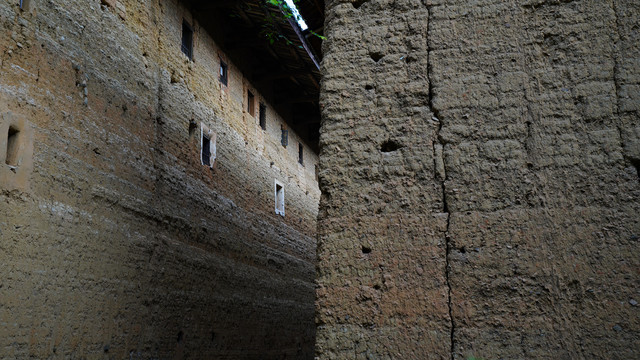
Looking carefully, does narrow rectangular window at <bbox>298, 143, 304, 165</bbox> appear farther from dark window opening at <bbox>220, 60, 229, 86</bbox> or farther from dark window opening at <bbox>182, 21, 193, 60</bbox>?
dark window opening at <bbox>182, 21, 193, 60</bbox>

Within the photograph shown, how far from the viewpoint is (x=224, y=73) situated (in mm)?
12750

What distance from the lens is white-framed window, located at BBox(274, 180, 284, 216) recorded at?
15.2m

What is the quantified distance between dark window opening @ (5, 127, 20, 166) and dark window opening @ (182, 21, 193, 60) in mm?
4988

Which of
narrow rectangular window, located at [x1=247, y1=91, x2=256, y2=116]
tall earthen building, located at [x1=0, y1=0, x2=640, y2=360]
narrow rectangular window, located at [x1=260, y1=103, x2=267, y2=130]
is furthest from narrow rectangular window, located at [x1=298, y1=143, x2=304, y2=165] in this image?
tall earthen building, located at [x1=0, y1=0, x2=640, y2=360]

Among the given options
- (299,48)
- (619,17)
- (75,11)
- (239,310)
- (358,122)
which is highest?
(299,48)

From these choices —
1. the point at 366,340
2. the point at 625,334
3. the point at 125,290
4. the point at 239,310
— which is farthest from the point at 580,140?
the point at 239,310

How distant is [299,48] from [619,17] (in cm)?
1043

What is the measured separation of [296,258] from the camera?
52.7 ft

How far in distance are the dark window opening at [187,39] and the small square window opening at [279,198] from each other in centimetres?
502

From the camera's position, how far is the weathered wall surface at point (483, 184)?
275cm

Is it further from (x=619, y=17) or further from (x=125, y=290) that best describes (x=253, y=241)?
(x=619, y=17)

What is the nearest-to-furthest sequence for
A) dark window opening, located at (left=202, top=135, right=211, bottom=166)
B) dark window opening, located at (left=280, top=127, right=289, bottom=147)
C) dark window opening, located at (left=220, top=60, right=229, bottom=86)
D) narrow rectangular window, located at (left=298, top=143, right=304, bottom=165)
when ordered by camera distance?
dark window opening, located at (left=202, top=135, right=211, bottom=166) < dark window opening, located at (left=220, top=60, right=229, bottom=86) < dark window opening, located at (left=280, top=127, right=289, bottom=147) < narrow rectangular window, located at (left=298, top=143, right=304, bottom=165)

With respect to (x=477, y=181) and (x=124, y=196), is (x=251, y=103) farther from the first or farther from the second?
(x=477, y=181)

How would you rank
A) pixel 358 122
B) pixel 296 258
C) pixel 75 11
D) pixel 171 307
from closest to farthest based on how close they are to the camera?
pixel 358 122 < pixel 75 11 < pixel 171 307 < pixel 296 258
